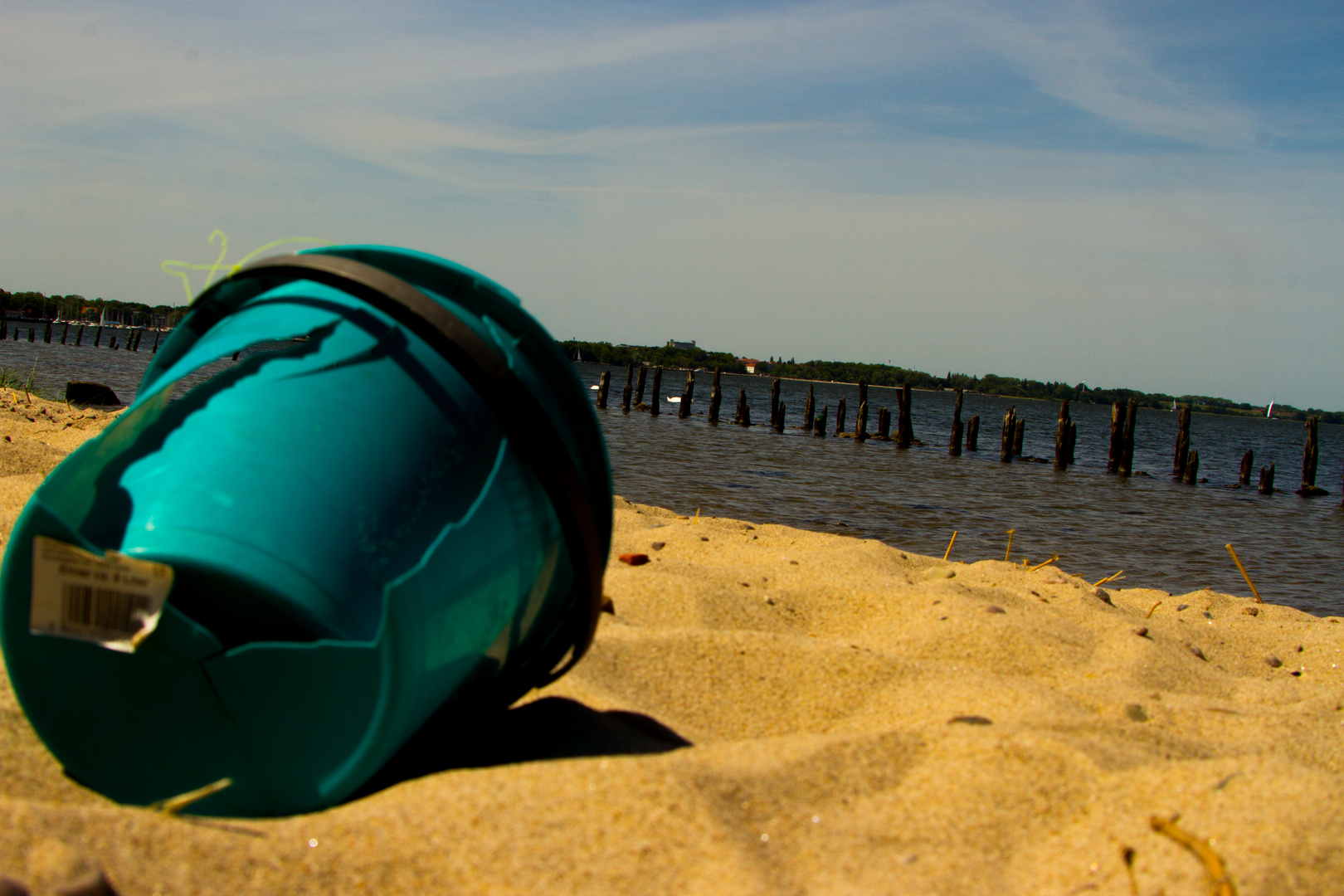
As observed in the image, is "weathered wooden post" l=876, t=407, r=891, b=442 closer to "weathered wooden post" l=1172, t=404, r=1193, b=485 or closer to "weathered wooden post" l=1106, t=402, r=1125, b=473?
"weathered wooden post" l=1106, t=402, r=1125, b=473

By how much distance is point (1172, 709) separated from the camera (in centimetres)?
286

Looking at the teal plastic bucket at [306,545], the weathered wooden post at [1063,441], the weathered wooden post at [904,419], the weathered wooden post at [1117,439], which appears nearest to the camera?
the teal plastic bucket at [306,545]

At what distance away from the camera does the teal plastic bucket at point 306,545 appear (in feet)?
5.35

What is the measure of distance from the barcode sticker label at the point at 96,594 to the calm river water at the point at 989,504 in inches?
323

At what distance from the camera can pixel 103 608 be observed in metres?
1.62

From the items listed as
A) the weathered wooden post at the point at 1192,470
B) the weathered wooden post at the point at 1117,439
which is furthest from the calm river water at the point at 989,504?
the weathered wooden post at the point at 1192,470

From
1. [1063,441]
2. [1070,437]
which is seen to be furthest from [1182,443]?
[1063,441]

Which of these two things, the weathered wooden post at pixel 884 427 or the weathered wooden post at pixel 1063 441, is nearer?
the weathered wooden post at pixel 1063 441

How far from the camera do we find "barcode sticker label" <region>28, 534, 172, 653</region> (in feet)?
5.25

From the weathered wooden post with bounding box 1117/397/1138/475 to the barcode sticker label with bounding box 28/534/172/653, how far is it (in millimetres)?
27212

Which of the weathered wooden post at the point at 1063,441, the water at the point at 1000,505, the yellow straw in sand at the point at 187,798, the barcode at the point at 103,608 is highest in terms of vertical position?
the weathered wooden post at the point at 1063,441

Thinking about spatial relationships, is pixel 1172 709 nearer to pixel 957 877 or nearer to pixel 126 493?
pixel 957 877

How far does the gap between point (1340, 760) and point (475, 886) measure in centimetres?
245

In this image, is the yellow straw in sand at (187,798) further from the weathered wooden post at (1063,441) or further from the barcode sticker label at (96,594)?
the weathered wooden post at (1063,441)
